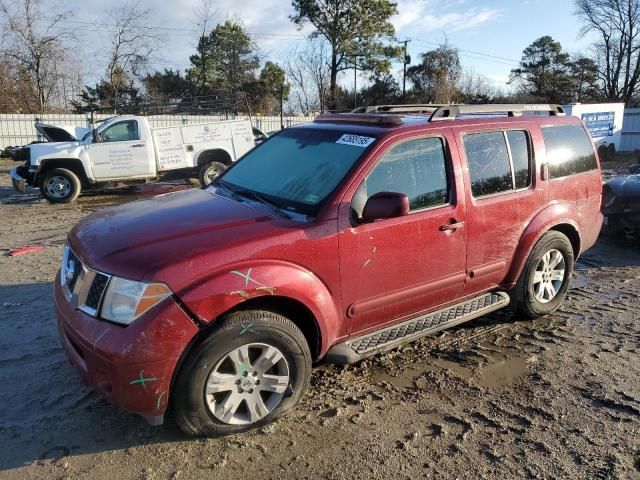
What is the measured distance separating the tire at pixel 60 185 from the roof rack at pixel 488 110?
10213 mm

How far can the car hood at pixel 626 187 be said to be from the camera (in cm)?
715

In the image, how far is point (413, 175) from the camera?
3.62 m

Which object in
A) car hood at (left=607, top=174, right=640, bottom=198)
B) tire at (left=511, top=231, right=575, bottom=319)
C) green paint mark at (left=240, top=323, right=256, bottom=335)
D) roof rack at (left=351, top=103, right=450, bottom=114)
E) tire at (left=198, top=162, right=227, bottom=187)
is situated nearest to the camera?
green paint mark at (left=240, top=323, right=256, bottom=335)

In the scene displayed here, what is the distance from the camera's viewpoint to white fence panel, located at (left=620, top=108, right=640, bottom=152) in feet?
86.8

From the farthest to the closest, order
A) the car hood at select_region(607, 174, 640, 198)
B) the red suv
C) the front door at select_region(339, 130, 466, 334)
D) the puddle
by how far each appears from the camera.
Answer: the car hood at select_region(607, 174, 640, 198) < the puddle < the front door at select_region(339, 130, 466, 334) < the red suv

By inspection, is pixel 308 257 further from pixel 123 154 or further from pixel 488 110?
pixel 123 154

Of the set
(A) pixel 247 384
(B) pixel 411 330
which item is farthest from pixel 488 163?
(A) pixel 247 384

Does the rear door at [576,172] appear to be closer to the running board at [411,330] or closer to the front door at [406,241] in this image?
the running board at [411,330]

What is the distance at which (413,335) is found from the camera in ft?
11.8

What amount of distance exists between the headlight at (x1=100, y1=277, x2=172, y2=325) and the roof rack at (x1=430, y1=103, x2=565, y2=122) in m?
2.34

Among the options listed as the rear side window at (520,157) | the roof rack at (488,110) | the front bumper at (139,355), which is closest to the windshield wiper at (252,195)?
the front bumper at (139,355)

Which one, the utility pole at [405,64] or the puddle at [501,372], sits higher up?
the utility pole at [405,64]

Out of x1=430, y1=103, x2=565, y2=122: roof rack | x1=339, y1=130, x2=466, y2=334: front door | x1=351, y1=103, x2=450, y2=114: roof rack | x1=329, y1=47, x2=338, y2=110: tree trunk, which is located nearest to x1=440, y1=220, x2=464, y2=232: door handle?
x1=339, y1=130, x2=466, y2=334: front door

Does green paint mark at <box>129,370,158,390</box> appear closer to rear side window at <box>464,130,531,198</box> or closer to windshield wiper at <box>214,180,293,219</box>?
windshield wiper at <box>214,180,293,219</box>
